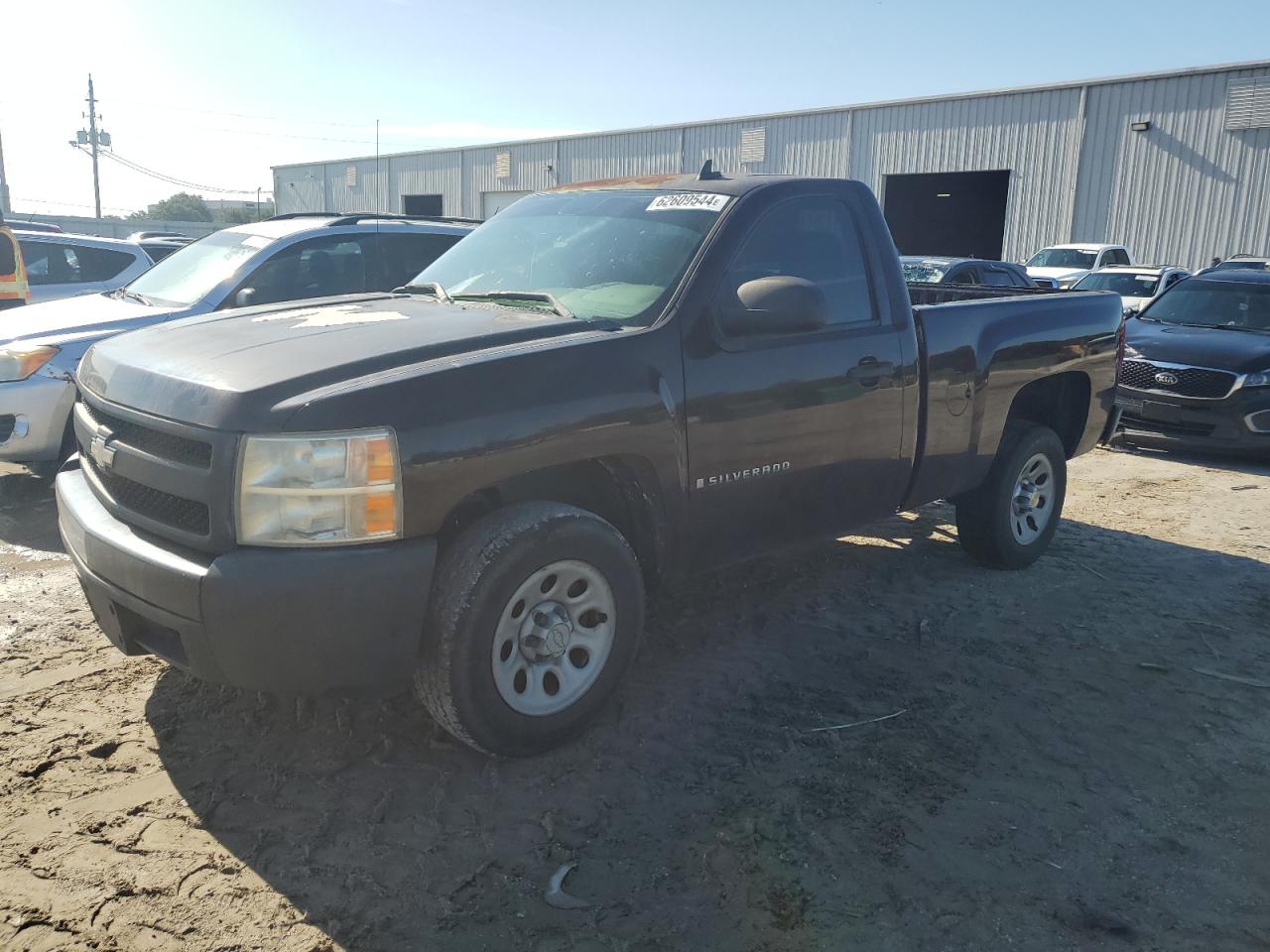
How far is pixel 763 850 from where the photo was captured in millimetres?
2836

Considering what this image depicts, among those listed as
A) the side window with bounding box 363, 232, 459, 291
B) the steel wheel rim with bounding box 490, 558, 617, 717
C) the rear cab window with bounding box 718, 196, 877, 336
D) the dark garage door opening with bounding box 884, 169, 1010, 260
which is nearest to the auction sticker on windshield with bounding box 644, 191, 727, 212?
the rear cab window with bounding box 718, 196, 877, 336

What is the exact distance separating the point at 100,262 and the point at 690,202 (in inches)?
322

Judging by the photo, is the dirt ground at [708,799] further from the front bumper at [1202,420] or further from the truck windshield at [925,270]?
the truck windshield at [925,270]

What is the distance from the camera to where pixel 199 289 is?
6695 millimetres

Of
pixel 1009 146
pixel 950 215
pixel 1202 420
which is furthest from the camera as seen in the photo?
pixel 950 215

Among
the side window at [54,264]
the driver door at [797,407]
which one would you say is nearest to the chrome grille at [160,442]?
the driver door at [797,407]

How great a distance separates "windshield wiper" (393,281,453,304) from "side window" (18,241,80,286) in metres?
7.16

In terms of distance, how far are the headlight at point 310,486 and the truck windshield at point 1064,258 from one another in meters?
21.0

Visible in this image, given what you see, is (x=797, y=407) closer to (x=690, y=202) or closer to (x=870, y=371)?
(x=870, y=371)

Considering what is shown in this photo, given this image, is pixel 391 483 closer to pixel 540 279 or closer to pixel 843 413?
pixel 540 279

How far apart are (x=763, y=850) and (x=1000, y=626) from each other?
7.60ft

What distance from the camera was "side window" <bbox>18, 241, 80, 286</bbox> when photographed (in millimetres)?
9734

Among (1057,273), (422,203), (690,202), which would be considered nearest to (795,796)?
(690,202)

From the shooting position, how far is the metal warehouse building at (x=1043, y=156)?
2272 cm
